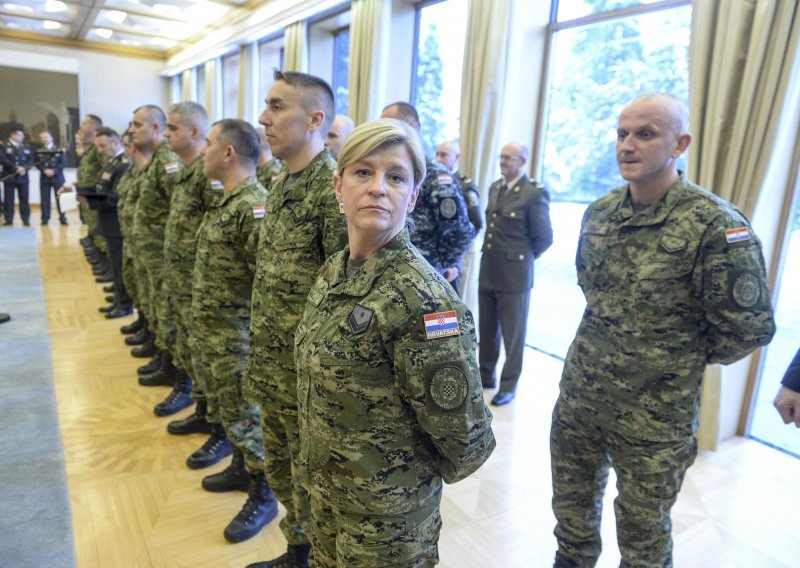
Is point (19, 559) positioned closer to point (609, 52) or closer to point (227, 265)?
point (227, 265)

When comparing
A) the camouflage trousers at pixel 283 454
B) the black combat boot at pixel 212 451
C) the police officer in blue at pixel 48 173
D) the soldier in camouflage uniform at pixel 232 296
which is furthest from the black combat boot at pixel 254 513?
the police officer in blue at pixel 48 173

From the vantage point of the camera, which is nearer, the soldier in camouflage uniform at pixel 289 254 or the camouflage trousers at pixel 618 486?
the camouflage trousers at pixel 618 486

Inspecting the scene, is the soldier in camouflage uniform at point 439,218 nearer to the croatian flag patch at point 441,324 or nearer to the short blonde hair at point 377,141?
the short blonde hair at point 377,141

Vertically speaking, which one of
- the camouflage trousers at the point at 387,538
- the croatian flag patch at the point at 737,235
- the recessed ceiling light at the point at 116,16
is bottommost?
the camouflage trousers at the point at 387,538

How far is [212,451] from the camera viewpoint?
8.73 feet

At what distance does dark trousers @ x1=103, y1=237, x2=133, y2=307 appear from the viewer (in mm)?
4633

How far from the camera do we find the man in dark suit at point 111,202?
4375 mm

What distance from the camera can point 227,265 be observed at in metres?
2.13

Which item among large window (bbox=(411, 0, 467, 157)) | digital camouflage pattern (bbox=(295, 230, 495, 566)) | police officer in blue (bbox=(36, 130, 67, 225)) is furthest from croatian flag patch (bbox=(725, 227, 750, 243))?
police officer in blue (bbox=(36, 130, 67, 225))

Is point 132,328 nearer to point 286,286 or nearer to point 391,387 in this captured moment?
point 286,286

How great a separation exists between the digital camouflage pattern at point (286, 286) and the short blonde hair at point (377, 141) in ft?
1.78

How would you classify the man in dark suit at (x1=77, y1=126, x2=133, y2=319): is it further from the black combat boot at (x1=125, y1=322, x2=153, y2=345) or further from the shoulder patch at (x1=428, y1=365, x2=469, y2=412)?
the shoulder patch at (x1=428, y1=365, x2=469, y2=412)

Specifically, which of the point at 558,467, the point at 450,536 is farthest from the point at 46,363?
the point at 558,467

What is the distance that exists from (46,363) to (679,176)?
159 inches
